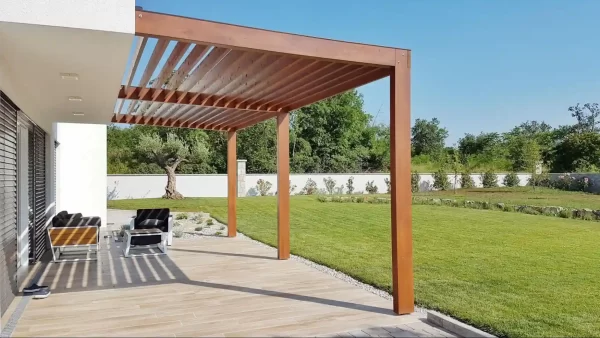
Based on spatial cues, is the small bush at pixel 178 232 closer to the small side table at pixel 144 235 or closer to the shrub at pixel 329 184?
the small side table at pixel 144 235

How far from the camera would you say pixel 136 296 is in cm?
591

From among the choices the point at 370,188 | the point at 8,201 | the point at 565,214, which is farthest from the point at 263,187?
the point at 8,201

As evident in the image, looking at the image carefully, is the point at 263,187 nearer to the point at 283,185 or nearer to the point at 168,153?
the point at 168,153

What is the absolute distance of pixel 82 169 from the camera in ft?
44.2

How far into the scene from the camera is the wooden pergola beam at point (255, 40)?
405cm

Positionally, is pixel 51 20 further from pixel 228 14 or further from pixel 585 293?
pixel 228 14

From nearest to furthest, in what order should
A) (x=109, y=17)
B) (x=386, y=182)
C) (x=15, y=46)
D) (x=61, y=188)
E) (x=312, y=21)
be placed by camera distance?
(x=109, y=17), (x=15, y=46), (x=61, y=188), (x=386, y=182), (x=312, y=21)

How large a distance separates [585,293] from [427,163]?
A: 1318 inches

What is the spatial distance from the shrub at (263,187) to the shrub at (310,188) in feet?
7.93

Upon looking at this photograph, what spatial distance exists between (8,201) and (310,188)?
23330 mm

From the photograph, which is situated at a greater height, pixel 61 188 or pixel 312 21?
pixel 312 21

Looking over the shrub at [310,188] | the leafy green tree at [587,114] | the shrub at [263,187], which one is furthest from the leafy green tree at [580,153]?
the shrub at [263,187]

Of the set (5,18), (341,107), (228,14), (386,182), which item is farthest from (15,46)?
(341,107)

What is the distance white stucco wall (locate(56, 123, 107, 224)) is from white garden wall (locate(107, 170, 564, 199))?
11.7m
